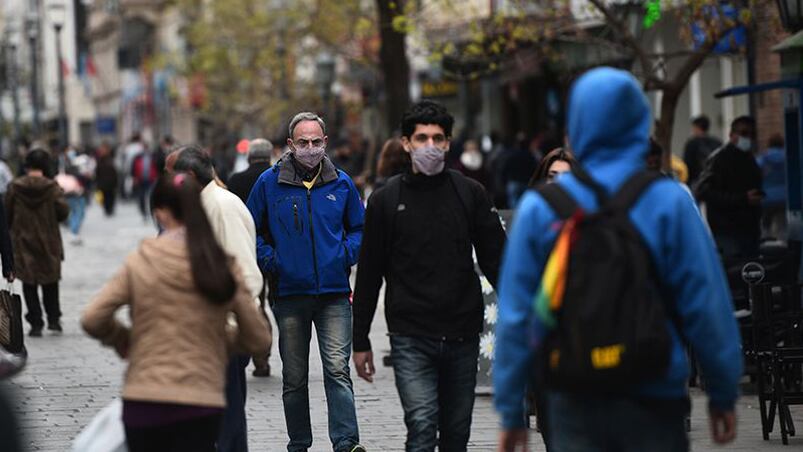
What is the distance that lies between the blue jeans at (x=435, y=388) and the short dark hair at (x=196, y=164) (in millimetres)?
1327

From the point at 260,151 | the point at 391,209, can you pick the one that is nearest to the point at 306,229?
the point at 391,209

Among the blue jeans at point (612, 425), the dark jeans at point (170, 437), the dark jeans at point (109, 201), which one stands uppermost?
the blue jeans at point (612, 425)

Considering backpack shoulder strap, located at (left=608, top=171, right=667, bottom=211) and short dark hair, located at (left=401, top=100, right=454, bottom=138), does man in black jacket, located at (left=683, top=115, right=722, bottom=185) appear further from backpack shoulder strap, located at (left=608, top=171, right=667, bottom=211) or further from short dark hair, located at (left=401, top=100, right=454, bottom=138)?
backpack shoulder strap, located at (left=608, top=171, right=667, bottom=211)

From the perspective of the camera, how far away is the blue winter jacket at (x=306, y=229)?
10156 mm

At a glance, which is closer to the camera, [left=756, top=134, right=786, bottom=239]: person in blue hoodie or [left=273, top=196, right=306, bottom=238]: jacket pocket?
[left=273, top=196, right=306, bottom=238]: jacket pocket

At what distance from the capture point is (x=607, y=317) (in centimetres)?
550

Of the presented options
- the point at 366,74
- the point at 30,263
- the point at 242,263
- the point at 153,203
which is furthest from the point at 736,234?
the point at 366,74

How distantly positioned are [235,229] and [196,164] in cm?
42

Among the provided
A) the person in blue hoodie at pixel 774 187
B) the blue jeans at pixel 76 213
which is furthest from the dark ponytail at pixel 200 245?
the blue jeans at pixel 76 213

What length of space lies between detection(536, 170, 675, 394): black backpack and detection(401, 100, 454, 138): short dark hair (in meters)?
2.88

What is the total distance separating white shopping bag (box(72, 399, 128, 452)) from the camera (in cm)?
672

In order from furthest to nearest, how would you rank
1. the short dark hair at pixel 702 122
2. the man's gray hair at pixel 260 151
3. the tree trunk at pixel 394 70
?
the short dark hair at pixel 702 122 → the tree trunk at pixel 394 70 → the man's gray hair at pixel 260 151

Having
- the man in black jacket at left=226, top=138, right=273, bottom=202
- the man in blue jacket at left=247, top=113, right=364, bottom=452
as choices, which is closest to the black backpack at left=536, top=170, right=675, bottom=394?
the man in blue jacket at left=247, top=113, right=364, bottom=452

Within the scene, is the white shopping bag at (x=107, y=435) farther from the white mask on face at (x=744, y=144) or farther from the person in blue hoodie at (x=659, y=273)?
the white mask on face at (x=744, y=144)
